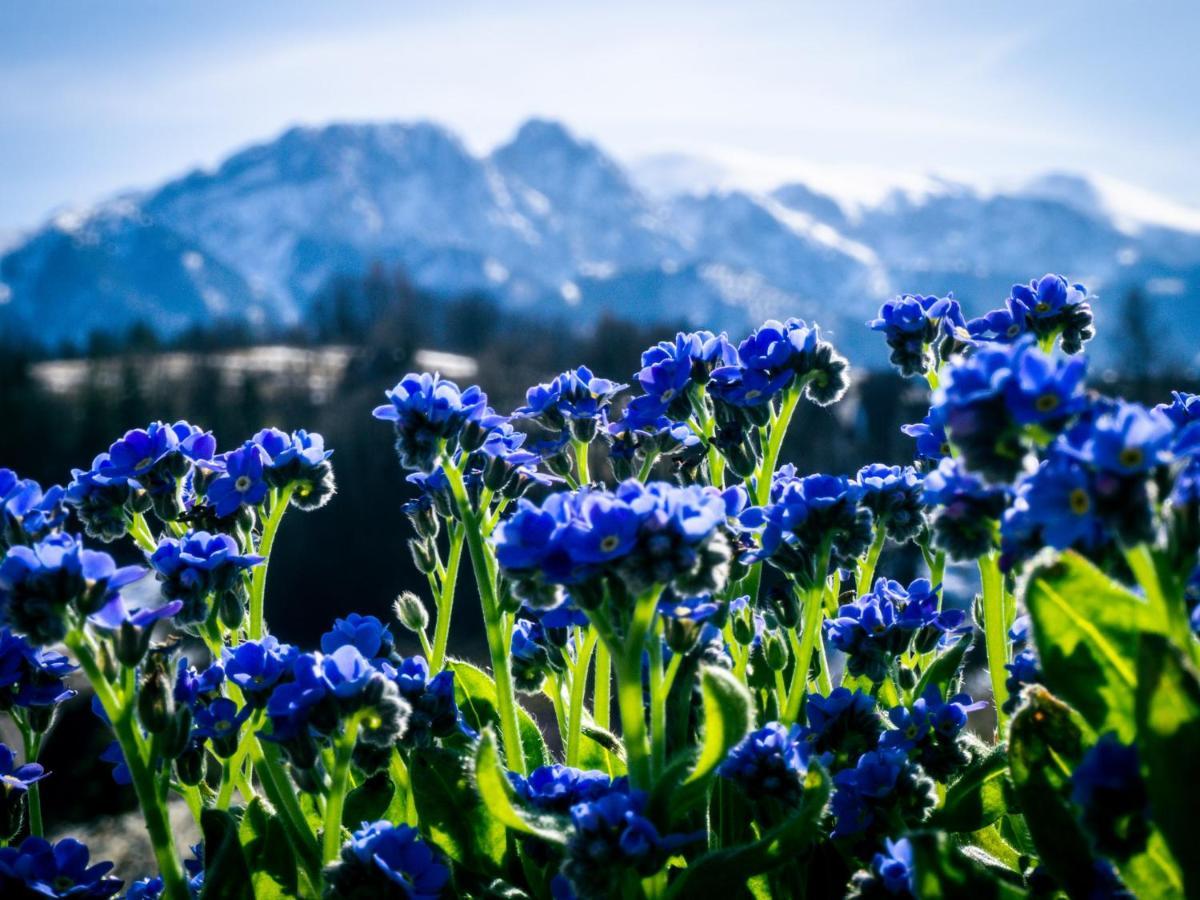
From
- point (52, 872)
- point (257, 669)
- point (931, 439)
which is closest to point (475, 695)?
point (257, 669)

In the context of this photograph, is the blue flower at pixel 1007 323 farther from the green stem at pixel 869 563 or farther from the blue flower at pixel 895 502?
the green stem at pixel 869 563

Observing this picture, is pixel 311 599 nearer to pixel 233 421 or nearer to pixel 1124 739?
pixel 233 421

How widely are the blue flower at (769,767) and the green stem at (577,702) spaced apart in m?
0.57

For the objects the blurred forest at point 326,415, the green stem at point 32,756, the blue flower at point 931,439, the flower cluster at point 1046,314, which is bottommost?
the blurred forest at point 326,415

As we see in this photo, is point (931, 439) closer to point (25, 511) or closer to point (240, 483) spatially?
point (240, 483)

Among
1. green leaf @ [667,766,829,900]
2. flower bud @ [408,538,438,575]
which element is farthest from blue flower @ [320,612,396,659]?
green leaf @ [667,766,829,900]

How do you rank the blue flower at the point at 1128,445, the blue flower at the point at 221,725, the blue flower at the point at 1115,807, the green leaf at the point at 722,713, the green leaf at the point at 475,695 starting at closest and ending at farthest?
the blue flower at the point at 1128,445 → the blue flower at the point at 1115,807 → the green leaf at the point at 722,713 → the blue flower at the point at 221,725 → the green leaf at the point at 475,695

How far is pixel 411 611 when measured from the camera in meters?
3.11

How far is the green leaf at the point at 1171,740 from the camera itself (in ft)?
5.21

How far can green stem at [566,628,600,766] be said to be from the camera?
9.15 feet

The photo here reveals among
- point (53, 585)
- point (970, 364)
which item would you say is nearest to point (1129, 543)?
point (970, 364)

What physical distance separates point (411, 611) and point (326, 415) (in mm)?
107657

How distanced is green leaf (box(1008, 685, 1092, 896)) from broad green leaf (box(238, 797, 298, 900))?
1.66 meters

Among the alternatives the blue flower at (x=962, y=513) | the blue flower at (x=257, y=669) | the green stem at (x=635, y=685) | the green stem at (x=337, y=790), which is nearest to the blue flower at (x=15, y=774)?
the blue flower at (x=257, y=669)
